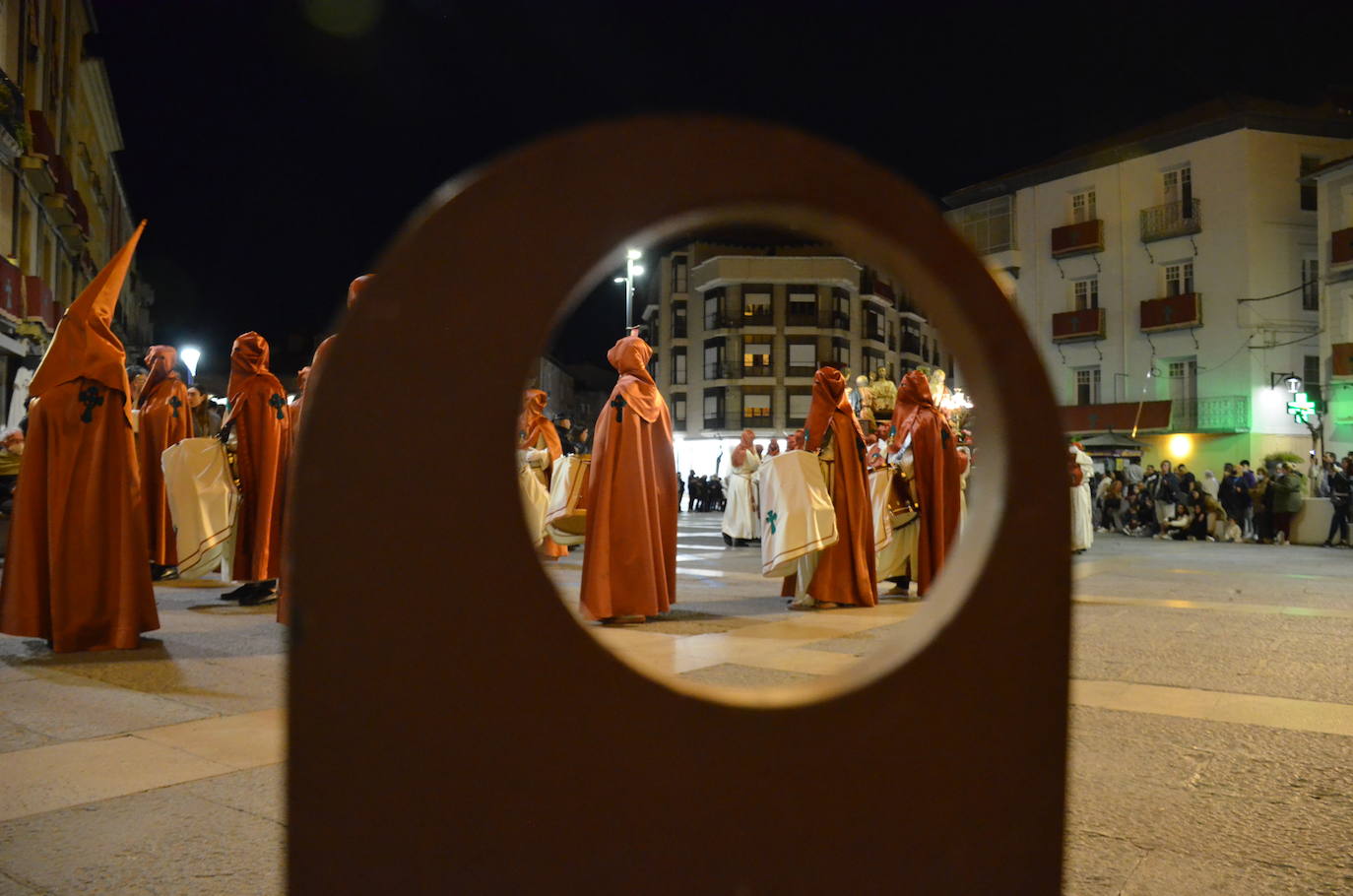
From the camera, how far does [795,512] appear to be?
22.2 feet

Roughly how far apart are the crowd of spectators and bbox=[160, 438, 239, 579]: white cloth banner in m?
19.3

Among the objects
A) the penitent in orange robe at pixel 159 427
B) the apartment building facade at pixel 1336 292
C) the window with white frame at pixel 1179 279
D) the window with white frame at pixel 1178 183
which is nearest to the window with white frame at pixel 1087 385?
→ the window with white frame at pixel 1179 279

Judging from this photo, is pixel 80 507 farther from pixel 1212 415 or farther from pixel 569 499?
pixel 1212 415

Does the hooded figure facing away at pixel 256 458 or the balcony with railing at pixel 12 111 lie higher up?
the balcony with railing at pixel 12 111

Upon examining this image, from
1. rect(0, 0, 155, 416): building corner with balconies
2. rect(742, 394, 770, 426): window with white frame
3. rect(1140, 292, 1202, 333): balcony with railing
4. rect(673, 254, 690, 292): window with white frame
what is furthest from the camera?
rect(673, 254, 690, 292): window with white frame

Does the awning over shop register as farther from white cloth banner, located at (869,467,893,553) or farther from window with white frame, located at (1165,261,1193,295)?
white cloth banner, located at (869,467,893,553)

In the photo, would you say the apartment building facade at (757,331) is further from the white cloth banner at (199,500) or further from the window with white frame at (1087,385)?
the white cloth banner at (199,500)

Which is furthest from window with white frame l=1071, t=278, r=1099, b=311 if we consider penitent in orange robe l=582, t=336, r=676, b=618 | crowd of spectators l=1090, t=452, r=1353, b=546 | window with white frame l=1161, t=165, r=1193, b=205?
penitent in orange robe l=582, t=336, r=676, b=618

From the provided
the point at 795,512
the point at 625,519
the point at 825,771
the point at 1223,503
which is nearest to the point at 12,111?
the point at 625,519

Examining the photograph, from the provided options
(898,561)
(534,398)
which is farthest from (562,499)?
(898,561)

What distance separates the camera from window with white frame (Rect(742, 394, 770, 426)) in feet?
174

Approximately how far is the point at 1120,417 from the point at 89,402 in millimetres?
33459

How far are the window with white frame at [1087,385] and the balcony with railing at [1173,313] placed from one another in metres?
2.67

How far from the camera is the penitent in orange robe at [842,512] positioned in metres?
7.21
